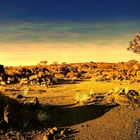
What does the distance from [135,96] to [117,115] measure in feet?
13.7

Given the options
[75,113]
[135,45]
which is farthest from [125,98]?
[135,45]

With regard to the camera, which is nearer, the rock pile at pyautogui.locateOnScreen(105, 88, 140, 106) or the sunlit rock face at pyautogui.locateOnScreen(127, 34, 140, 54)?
the rock pile at pyautogui.locateOnScreen(105, 88, 140, 106)

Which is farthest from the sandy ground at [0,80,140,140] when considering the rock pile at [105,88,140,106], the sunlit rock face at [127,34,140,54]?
the sunlit rock face at [127,34,140,54]

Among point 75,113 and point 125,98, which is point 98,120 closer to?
point 75,113

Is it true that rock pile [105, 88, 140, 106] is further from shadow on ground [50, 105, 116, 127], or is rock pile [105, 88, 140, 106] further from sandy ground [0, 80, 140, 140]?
shadow on ground [50, 105, 116, 127]

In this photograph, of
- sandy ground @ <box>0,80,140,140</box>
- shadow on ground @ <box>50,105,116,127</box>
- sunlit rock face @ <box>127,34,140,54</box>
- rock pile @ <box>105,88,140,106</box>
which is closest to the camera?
sandy ground @ <box>0,80,140,140</box>

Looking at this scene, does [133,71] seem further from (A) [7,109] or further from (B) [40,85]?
(A) [7,109]

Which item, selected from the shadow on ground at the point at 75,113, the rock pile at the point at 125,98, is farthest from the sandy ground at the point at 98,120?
the rock pile at the point at 125,98

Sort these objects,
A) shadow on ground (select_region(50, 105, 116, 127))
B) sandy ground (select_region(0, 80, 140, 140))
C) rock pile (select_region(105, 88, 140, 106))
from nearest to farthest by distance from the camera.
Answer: sandy ground (select_region(0, 80, 140, 140)), shadow on ground (select_region(50, 105, 116, 127)), rock pile (select_region(105, 88, 140, 106))

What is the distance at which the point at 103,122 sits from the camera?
71.6 ft

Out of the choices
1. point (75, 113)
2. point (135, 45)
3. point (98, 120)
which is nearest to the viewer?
point (98, 120)

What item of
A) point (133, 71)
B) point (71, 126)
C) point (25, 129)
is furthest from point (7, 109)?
point (133, 71)

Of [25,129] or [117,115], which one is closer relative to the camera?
[25,129]

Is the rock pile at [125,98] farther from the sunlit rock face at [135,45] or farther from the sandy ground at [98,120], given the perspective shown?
the sunlit rock face at [135,45]
